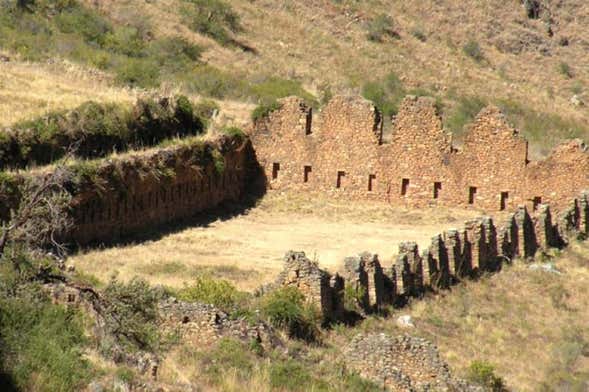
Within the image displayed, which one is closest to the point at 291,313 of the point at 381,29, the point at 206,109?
the point at 206,109

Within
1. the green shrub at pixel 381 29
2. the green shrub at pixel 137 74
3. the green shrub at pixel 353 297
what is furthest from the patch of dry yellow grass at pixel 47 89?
the green shrub at pixel 381 29

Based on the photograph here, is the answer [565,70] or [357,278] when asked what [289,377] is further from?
[565,70]

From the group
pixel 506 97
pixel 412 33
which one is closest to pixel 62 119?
pixel 506 97

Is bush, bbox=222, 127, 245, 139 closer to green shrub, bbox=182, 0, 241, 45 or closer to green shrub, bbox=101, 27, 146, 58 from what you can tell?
green shrub, bbox=101, 27, 146, 58

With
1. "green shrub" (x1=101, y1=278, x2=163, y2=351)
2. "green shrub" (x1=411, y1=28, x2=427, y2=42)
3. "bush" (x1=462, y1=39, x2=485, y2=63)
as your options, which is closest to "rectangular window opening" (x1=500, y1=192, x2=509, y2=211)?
"green shrub" (x1=101, y1=278, x2=163, y2=351)

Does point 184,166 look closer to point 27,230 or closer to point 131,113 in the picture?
point 131,113

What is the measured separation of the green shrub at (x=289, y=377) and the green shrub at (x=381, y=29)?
5110cm

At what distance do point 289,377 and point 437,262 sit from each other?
34.4 ft

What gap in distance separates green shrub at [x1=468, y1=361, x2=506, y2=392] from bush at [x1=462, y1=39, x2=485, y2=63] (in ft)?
163

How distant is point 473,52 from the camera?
75062mm

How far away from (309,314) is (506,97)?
40.3m

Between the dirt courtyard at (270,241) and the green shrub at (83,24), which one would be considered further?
the green shrub at (83,24)

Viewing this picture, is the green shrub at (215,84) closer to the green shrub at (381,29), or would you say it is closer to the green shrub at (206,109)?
the green shrub at (206,109)

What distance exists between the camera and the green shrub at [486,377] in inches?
1006
